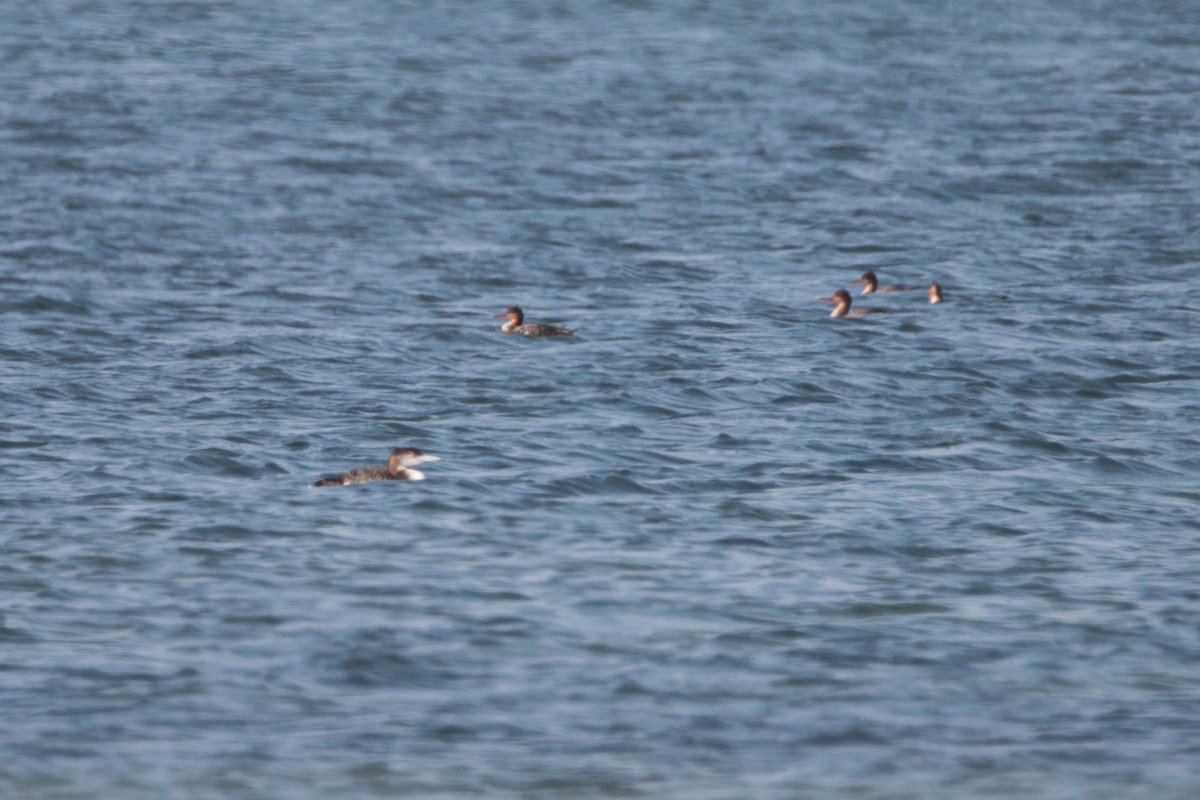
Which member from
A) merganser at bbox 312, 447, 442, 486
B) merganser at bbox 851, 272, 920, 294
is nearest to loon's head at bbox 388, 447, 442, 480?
merganser at bbox 312, 447, 442, 486

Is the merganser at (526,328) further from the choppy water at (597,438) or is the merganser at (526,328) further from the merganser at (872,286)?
the merganser at (872,286)

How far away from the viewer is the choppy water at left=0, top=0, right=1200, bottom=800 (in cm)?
1016

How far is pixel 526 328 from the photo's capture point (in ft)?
68.4

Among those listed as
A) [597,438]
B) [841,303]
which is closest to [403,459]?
[597,438]

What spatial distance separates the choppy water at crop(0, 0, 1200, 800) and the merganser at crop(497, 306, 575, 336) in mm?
177

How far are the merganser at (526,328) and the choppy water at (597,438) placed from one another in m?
0.18

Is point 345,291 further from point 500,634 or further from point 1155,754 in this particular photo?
point 1155,754

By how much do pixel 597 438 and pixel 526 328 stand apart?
455 cm

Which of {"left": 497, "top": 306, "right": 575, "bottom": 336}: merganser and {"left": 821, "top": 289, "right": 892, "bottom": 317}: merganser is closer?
{"left": 497, "top": 306, "right": 575, "bottom": 336}: merganser

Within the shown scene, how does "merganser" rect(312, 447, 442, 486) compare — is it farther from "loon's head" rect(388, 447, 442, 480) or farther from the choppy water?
the choppy water

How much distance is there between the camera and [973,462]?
15945 mm

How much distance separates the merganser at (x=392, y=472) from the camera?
48.2ft

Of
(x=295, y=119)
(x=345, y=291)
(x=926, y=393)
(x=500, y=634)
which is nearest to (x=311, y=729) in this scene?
(x=500, y=634)

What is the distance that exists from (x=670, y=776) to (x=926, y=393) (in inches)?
381
